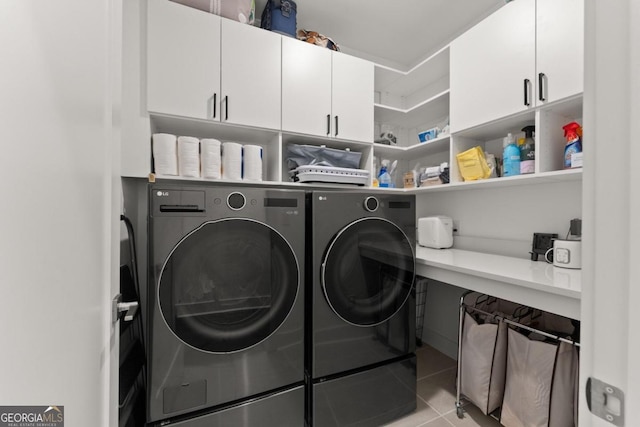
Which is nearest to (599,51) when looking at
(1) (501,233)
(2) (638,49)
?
(2) (638,49)

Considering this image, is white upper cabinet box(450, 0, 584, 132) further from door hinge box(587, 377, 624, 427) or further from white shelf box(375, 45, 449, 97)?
door hinge box(587, 377, 624, 427)

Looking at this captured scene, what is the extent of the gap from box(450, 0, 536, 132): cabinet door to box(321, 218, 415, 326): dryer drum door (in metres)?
1.00

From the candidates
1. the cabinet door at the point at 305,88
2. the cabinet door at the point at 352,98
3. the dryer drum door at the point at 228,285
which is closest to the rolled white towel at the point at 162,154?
the dryer drum door at the point at 228,285

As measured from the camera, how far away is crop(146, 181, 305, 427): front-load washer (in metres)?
1.05

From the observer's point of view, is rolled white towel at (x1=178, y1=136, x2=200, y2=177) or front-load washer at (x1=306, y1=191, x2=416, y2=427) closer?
front-load washer at (x1=306, y1=191, x2=416, y2=427)

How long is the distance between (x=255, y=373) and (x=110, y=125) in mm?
1140

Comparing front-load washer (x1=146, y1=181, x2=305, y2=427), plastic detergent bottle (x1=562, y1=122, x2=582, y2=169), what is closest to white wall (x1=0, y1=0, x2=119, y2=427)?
front-load washer (x1=146, y1=181, x2=305, y2=427)

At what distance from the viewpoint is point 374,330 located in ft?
4.64

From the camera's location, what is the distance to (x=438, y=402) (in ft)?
5.43

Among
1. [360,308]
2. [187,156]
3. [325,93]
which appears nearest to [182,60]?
[187,156]

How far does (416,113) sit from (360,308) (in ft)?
6.15

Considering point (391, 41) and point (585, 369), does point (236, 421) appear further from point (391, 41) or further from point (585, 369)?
point (391, 41)

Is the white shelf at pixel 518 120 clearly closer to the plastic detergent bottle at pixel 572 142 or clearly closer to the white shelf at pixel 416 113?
the plastic detergent bottle at pixel 572 142

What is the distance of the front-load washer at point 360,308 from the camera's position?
1.30 metres
